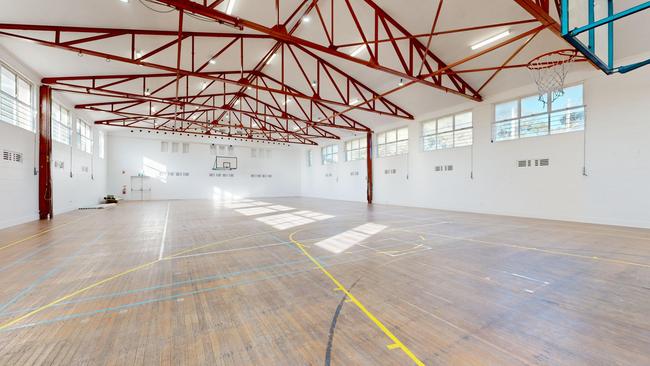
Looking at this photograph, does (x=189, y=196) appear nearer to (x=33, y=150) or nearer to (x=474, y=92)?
(x=33, y=150)

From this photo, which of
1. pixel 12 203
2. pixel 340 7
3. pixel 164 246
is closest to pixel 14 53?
pixel 12 203

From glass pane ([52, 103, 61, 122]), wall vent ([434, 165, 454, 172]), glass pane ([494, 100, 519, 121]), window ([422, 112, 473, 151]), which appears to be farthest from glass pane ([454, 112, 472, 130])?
glass pane ([52, 103, 61, 122])

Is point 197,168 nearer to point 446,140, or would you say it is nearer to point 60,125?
point 60,125

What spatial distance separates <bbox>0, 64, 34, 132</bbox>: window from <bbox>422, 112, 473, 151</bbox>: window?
1853cm

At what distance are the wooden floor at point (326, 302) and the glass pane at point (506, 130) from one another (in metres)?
6.37

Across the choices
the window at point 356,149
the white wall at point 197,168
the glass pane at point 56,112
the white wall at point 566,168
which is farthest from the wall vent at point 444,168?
the glass pane at point 56,112

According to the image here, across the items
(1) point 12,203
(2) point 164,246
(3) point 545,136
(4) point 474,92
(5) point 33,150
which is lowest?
(2) point 164,246

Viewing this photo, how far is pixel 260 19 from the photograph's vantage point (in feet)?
30.5

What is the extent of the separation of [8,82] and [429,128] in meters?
18.7

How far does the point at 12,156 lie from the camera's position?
9.23 m

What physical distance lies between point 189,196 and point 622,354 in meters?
27.7

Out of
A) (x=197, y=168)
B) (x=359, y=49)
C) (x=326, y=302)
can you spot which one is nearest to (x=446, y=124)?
(x=359, y=49)

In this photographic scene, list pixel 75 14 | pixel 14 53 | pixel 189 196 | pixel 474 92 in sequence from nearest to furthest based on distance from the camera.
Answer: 1. pixel 75 14
2. pixel 14 53
3. pixel 474 92
4. pixel 189 196

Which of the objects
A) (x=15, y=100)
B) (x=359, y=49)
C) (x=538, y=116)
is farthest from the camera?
(x=538, y=116)
